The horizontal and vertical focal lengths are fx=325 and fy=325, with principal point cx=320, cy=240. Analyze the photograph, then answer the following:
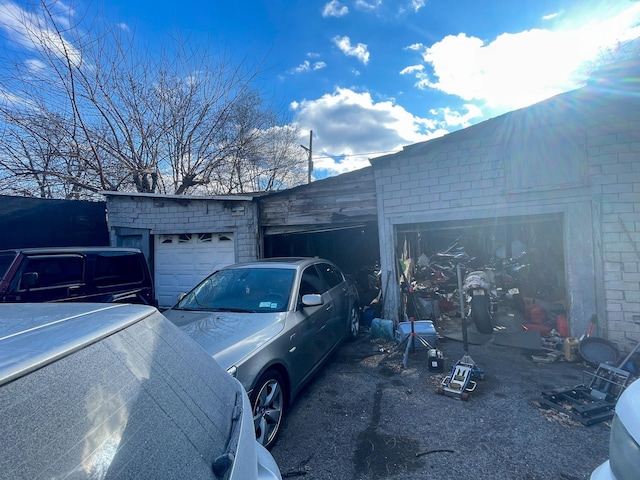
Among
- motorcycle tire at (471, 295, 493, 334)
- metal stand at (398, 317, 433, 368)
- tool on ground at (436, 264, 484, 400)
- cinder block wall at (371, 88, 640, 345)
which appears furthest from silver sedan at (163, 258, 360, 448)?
cinder block wall at (371, 88, 640, 345)

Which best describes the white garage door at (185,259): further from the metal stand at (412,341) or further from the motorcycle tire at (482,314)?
the motorcycle tire at (482,314)

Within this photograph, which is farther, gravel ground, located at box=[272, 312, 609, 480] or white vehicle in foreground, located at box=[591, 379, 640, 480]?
gravel ground, located at box=[272, 312, 609, 480]

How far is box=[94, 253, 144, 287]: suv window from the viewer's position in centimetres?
570

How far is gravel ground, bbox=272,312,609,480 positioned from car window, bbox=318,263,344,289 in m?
1.36

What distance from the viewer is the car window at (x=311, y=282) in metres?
4.27

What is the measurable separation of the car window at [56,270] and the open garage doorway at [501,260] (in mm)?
5931

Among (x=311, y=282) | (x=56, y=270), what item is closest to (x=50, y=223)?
(x=56, y=270)

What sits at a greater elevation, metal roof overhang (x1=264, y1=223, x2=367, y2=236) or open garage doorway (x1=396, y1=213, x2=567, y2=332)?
metal roof overhang (x1=264, y1=223, x2=367, y2=236)

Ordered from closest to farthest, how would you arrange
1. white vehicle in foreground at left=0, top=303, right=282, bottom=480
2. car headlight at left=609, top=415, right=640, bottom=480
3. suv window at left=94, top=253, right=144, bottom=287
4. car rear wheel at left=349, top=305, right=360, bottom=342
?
white vehicle in foreground at left=0, top=303, right=282, bottom=480 → car headlight at left=609, top=415, right=640, bottom=480 → suv window at left=94, top=253, right=144, bottom=287 → car rear wheel at left=349, top=305, right=360, bottom=342

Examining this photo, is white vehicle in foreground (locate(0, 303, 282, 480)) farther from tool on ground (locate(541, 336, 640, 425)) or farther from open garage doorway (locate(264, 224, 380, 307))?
open garage doorway (locate(264, 224, 380, 307))

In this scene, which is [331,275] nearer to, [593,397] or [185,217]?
[593,397]

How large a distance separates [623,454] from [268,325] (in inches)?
103

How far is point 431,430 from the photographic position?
325 cm

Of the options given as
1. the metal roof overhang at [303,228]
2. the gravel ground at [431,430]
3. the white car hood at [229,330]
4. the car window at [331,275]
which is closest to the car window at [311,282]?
the car window at [331,275]
